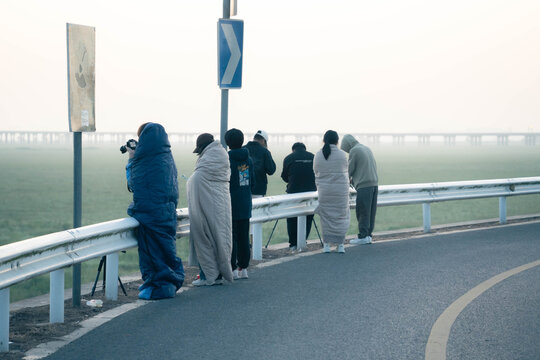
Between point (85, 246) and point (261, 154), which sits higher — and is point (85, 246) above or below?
below

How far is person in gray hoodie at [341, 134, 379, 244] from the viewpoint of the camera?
12766mm

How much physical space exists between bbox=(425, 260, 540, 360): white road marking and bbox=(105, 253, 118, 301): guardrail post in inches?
132

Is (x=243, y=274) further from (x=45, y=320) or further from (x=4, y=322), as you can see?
(x=4, y=322)

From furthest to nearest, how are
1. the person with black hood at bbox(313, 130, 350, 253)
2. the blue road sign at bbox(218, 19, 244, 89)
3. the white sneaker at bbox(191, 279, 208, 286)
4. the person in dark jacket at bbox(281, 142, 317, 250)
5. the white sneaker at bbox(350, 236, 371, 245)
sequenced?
1. the person in dark jacket at bbox(281, 142, 317, 250)
2. the white sneaker at bbox(350, 236, 371, 245)
3. the person with black hood at bbox(313, 130, 350, 253)
4. the blue road sign at bbox(218, 19, 244, 89)
5. the white sneaker at bbox(191, 279, 208, 286)

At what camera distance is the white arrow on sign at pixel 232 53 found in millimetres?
10844

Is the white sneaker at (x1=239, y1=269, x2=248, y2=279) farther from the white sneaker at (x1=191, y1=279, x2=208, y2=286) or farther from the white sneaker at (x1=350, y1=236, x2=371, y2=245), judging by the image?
the white sneaker at (x1=350, y1=236, x2=371, y2=245)

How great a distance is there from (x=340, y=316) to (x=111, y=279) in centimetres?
252

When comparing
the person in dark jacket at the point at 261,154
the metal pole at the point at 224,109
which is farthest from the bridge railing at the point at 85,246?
the metal pole at the point at 224,109

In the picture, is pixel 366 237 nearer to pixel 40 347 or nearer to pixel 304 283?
pixel 304 283

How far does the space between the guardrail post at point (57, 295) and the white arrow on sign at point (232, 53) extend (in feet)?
15.5

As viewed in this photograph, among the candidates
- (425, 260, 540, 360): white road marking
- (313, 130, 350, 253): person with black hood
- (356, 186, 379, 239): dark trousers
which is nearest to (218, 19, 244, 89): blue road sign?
(313, 130, 350, 253): person with black hood

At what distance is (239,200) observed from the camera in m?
9.40

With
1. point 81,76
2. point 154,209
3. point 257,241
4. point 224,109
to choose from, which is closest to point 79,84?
point 81,76

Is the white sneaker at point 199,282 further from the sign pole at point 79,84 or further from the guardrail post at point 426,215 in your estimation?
the guardrail post at point 426,215
